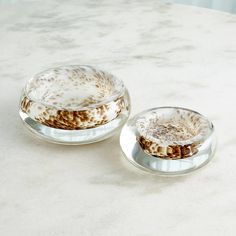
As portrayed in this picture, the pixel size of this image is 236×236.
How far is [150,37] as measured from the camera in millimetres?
1057

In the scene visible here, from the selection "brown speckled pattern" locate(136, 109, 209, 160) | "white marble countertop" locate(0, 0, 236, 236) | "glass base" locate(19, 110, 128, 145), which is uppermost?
"brown speckled pattern" locate(136, 109, 209, 160)

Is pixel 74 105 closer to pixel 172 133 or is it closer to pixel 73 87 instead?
pixel 73 87

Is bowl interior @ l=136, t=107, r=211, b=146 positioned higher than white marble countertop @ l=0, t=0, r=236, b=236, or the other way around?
bowl interior @ l=136, t=107, r=211, b=146

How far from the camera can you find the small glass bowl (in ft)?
2.40

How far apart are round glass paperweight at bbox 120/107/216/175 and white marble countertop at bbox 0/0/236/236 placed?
13mm

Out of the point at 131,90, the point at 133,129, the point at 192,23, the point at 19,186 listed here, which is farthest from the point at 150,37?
the point at 19,186

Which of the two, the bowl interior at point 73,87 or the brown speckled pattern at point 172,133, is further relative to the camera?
the bowl interior at point 73,87

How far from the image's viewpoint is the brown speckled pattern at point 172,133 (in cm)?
69

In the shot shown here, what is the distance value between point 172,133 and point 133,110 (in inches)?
4.6

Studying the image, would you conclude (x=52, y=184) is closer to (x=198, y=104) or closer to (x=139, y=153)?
(x=139, y=153)

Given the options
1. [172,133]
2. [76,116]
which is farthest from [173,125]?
[76,116]

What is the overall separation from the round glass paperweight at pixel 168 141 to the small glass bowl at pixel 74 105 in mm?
29

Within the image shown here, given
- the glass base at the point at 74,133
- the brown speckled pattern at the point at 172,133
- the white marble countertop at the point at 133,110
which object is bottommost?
the white marble countertop at the point at 133,110

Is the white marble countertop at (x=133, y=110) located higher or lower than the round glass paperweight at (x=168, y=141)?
lower
